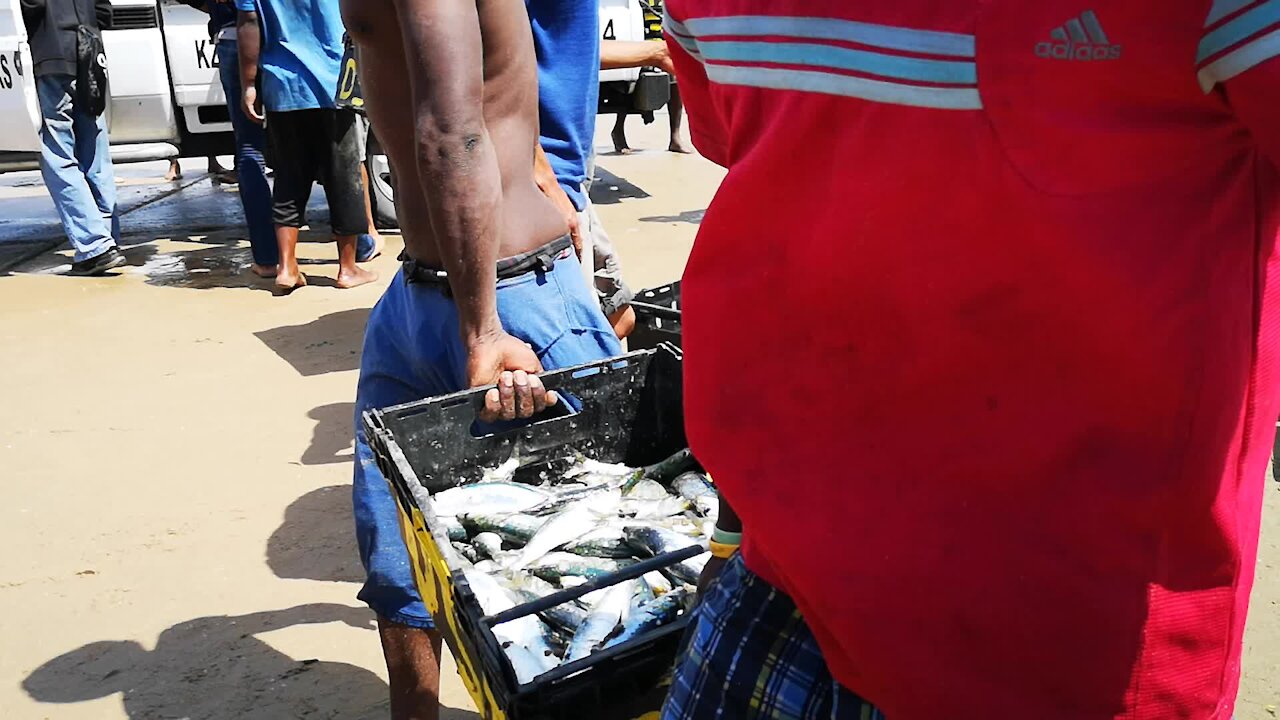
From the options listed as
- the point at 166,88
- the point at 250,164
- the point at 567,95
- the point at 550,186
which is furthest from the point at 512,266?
the point at 166,88

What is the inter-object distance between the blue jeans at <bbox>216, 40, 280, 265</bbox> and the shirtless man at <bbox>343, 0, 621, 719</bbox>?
5.48m

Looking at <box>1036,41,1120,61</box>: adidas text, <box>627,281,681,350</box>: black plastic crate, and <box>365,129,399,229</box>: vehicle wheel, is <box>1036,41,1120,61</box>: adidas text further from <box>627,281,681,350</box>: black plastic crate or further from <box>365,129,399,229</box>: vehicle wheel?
<box>365,129,399,229</box>: vehicle wheel

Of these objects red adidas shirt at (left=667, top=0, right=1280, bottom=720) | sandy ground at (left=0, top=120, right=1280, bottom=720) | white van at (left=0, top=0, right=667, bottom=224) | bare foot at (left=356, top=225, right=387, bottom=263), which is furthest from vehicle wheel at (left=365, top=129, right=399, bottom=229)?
red adidas shirt at (left=667, top=0, right=1280, bottom=720)

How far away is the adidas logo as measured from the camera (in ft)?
3.03

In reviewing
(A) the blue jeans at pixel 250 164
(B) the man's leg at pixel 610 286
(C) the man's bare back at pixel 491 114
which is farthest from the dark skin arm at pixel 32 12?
(C) the man's bare back at pixel 491 114

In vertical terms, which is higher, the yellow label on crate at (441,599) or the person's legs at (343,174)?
the yellow label on crate at (441,599)

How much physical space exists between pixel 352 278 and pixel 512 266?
5.30 meters

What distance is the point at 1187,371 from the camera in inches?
38.8

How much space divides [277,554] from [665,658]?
272 cm

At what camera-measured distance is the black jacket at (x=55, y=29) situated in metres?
7.39

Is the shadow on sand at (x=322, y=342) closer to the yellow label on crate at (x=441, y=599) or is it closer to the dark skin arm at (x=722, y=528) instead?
the yellow label on crate at (x=441, y=599)

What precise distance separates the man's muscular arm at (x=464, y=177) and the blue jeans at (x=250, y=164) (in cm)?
581

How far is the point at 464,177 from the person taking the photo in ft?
7.63

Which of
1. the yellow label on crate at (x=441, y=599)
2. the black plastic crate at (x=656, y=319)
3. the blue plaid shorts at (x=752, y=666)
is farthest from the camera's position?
the black plastic crate at (x=656, y=319)
